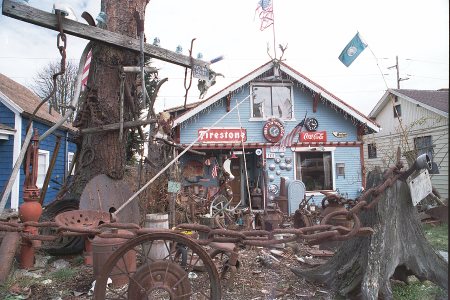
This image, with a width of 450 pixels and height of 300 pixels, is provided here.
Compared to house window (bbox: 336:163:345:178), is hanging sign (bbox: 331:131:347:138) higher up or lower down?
higher up

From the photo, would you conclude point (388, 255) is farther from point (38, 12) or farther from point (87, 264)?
point (38, 12)

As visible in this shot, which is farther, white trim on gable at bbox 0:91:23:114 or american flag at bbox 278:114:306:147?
american flag at bbox 278:114:306:147

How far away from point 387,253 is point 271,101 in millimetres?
11582

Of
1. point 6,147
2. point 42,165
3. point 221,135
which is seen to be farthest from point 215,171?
point 6,147

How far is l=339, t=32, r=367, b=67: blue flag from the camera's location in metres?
10.9

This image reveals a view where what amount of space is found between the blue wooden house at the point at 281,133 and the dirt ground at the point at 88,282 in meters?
8.66

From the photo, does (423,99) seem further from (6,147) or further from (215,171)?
A: (6,147)

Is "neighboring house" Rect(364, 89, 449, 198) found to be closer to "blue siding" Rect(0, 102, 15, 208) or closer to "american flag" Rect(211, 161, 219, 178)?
"american flag" Rect(211, 161, 219, 178)

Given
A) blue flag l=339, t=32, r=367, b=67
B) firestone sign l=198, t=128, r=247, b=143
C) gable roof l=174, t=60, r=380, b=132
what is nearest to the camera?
blue flag l=339, t=32, r=367, b=67

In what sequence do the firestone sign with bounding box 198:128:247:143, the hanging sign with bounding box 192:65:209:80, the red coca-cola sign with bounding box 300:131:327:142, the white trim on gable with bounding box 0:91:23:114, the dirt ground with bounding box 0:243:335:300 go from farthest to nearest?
the red coca-cola sign with bounding box 300:131:327:142 < the firestone sign with bounding box 198:128:247:143 < the white trim on gable with bounding box 0:91:23:114 < the hanging sign with bounding box 192:65:209:80 < the dirt ground with bounding box 0:243:335:300

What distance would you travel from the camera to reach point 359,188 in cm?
1453

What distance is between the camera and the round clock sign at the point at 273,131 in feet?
46.2

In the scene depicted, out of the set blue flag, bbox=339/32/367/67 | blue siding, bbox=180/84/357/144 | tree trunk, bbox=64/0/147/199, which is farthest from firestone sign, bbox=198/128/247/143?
tree trunk, bbox=64/0/147/199

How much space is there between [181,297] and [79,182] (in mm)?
3931
